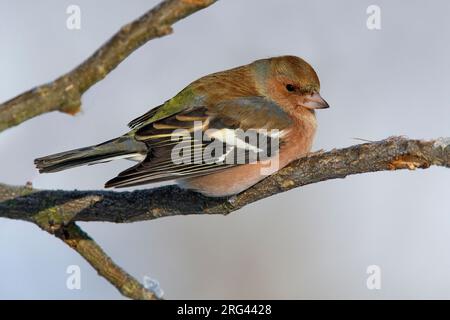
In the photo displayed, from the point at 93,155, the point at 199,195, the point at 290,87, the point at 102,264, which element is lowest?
the point at 102,264

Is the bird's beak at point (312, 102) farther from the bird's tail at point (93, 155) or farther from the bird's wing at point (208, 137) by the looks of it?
the bird's tail at point (93, 155)

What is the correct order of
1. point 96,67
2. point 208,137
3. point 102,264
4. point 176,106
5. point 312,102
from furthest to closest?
point 312,102
point 176,106
point 208,137
point 102,264
point 96,67

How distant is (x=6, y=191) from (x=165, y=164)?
2.79 ft

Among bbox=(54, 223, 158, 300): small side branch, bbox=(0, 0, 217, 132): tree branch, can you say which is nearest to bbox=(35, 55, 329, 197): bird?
bbox=(54, 223, 158, 300): small side branch

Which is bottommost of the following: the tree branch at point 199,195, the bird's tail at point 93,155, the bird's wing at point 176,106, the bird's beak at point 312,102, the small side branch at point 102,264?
the small side branch at point 102,264

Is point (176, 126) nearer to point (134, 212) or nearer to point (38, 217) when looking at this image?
point (134, 212)

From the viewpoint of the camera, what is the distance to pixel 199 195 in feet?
12.8

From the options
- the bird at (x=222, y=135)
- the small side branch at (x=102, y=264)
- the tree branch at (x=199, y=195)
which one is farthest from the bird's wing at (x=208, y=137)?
the small side branch at (x=102, y=264)

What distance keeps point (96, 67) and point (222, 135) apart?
1.49 metres

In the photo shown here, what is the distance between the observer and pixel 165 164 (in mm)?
3654

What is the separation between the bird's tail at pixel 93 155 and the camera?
11.1ft

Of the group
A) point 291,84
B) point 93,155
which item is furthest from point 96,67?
point 291,84

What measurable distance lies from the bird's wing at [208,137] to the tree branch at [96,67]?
1.13m

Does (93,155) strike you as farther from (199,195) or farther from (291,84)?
(291,84)
